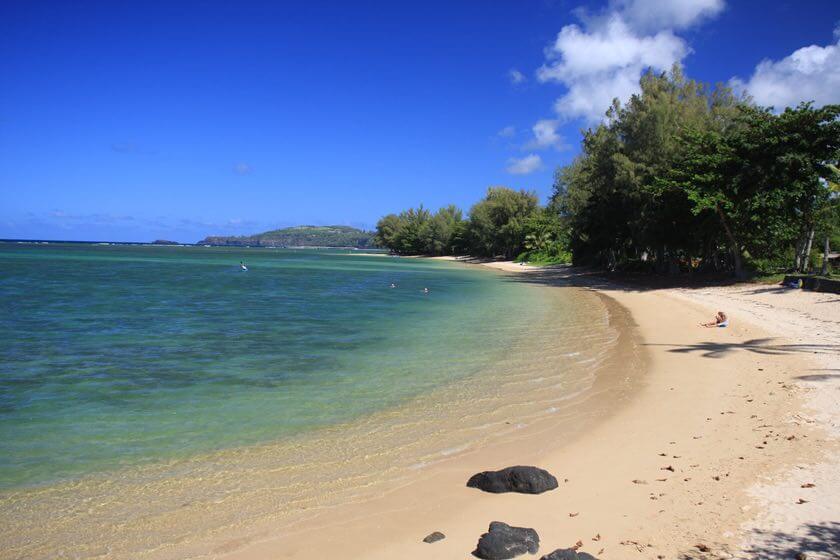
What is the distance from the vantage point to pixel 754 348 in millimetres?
14062

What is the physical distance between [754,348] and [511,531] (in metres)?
11.9

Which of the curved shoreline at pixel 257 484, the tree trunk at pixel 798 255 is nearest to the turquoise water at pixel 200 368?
the curved shoreline at pixel 257 484

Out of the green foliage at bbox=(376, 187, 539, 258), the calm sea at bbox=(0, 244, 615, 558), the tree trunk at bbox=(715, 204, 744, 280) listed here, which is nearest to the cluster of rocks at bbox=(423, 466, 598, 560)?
the calm sea at bbox=(0, 244, 615, 558)

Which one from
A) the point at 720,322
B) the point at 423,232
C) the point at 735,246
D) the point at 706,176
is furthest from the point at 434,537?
the point at 423,232

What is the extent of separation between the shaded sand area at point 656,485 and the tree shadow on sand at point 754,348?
4.92 feet

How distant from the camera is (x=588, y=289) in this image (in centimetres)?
3647

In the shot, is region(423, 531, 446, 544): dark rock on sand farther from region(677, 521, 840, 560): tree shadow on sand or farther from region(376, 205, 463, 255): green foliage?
region(376, 205, 463, 255): green foliage

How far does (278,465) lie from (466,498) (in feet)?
8.44

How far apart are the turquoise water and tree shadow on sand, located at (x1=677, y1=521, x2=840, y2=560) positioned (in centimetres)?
576

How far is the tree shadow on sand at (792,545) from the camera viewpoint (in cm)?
439

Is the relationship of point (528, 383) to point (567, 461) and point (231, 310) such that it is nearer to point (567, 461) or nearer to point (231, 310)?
point (567, 461)

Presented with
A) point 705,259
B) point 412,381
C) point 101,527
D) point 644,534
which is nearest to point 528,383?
point 412,381

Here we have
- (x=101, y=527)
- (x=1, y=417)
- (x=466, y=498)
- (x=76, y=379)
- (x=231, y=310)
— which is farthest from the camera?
(x=231, y=310)

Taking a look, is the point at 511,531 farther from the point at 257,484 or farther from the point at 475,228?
the point at 475,228
